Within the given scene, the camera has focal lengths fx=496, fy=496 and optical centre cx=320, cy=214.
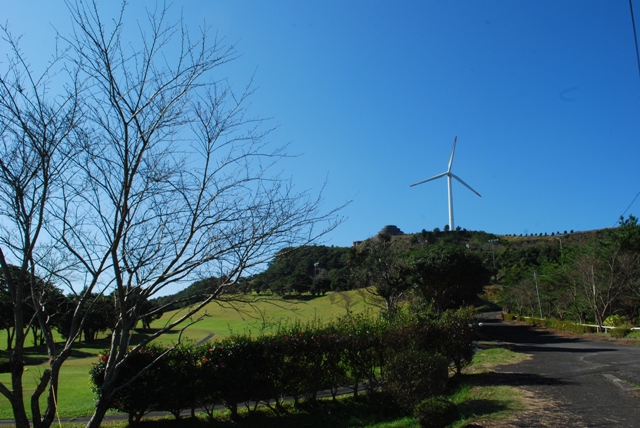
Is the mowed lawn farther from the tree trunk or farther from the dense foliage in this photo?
the dense foliage

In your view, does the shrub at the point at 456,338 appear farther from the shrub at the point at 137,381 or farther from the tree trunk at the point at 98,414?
the tree trunk at the point at 98,414

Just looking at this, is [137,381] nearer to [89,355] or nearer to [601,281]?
A: [89,355]

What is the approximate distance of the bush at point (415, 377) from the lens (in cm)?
1063

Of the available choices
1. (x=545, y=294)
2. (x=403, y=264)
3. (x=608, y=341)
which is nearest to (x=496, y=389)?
(x=608, y=341)

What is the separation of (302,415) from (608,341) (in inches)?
821

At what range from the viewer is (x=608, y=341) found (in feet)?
86.7

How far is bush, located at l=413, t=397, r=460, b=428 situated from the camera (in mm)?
8719

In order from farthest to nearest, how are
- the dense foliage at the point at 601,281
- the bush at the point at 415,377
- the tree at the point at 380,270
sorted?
the dense foliage at the point at 601,281
the tree at the point at 380,270
the bush at the point at 415,377

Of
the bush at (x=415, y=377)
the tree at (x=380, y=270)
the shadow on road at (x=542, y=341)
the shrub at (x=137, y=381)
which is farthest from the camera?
the tree at (x=380, y=270)

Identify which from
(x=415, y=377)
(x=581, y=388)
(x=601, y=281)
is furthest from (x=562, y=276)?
(x=415, y=377)

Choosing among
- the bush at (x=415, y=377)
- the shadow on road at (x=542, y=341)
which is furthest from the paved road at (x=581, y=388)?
the shadow on road at (x=542, y=341)

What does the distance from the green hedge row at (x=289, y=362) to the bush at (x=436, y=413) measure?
1.90m

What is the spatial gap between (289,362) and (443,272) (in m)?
22.0

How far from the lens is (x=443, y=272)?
3331 centimetres
